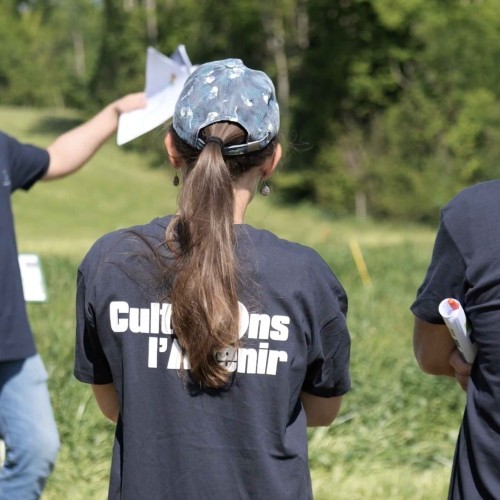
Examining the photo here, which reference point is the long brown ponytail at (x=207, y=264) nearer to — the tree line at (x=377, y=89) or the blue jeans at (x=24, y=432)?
the blue jeans at (x=24, y=432)

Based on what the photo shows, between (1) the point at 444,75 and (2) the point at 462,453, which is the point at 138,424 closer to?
(2) the point at 462,453

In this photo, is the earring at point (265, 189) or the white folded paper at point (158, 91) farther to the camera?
the white folded paper at point (158, 91)

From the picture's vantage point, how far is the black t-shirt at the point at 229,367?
2254 millimetres

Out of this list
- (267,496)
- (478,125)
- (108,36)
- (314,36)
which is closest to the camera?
(267,496)

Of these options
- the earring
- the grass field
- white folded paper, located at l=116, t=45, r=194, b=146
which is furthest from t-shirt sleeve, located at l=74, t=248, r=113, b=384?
white folded paper, located at l=116, t=45, r=194, b=146

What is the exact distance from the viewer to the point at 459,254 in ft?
7.47

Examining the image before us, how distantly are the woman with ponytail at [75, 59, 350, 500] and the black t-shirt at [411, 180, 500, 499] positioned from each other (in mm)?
269

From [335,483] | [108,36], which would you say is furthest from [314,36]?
[335,483]

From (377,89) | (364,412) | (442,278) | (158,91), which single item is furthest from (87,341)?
(377,89)

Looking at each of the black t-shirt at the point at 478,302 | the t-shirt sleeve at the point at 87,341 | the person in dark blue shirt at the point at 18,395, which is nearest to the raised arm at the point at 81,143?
the person in dark blue shirt at the point at 18,395

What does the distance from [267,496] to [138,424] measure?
0.33 metres

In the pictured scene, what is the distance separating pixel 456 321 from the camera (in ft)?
7.43

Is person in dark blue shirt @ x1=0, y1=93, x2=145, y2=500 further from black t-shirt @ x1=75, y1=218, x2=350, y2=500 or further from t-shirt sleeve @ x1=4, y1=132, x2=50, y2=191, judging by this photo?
black t-shirt @ x1=75, y1=218, x2=350, y2=500

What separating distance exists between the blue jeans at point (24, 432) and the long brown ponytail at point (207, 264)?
1.38m
